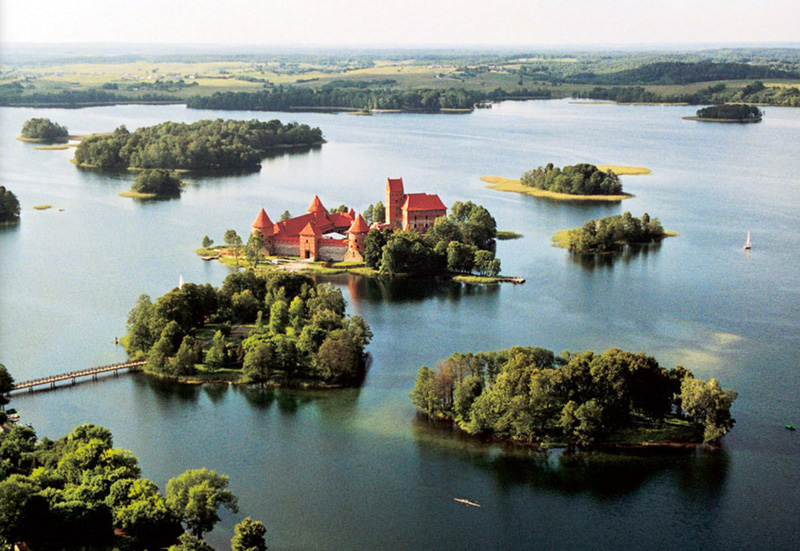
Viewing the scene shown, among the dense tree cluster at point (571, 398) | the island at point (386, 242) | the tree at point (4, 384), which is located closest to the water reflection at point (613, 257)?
the island at point (386, 242)

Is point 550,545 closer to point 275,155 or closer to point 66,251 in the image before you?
point 66,251

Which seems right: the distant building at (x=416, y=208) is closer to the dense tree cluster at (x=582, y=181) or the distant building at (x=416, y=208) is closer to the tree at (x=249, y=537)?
the dense tree cluster at (x=582, y=181)

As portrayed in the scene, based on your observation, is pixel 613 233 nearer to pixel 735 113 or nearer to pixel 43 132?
pixel 43 132

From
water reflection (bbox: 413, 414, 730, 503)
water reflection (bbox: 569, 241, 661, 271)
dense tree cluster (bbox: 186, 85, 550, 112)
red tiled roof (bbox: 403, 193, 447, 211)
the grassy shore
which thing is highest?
dense tree cluster (bbox: 186, 85, 550, 112)

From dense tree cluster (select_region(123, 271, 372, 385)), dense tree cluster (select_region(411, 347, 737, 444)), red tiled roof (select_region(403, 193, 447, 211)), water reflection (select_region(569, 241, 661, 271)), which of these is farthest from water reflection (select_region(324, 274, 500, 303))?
dense tree cluster (select_region(411, 347, 737, 444))

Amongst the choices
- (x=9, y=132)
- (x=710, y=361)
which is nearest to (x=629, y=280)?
(x=710, y=361)

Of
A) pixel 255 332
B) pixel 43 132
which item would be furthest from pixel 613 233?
pixel 43 132

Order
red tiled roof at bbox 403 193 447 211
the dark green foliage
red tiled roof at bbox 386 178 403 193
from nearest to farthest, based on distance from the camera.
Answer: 1. red tiled roof at bbox 403 193 447 211
2. red tiled roof at bbox 386 178 403 193
3. the dark green foliage

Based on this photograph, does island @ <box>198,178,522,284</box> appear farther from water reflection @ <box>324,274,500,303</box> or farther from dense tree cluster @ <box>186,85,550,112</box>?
dense tree cluster @ <box>186,85,550,112</box>
